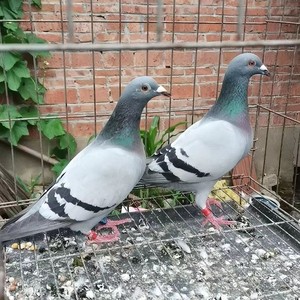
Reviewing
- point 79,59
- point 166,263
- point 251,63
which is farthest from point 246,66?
point 79,59

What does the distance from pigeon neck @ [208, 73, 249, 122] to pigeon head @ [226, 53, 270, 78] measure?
0.02 meters

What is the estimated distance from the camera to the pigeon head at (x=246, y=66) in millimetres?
1692

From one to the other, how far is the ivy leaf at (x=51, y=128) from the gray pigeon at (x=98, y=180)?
2.99ft

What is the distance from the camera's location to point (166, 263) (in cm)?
153

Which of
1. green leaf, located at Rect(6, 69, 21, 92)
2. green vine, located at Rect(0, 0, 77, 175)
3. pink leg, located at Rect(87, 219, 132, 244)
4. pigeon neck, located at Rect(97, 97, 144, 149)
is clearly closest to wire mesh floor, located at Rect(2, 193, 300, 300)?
pink leg, located at Rect(87, 219, 132, 244)

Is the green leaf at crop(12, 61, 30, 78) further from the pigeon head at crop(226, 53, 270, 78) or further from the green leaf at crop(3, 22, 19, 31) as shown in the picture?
the pigeon head at crop(226, 53, 270, 78)

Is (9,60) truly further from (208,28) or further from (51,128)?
(208,28)

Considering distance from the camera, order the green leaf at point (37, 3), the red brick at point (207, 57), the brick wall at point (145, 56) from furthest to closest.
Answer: the red brick at point (207, 57) < the brick wall at point (145, 56) < the green leaf at point (37, 3)

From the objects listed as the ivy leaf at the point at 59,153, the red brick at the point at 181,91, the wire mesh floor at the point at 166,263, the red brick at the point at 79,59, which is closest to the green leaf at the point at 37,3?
the red brick at the point at 79,59

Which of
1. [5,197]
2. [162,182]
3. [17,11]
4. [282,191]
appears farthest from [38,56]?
[282,191]

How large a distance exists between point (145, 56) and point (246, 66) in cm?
106

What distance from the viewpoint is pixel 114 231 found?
1.73 m

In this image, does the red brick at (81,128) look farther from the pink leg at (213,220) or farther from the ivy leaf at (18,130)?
the pink leg at (213,220)

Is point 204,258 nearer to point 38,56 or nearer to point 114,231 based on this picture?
point 114,231
